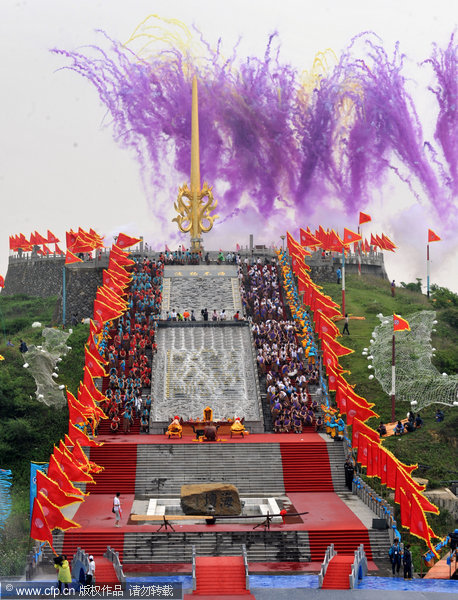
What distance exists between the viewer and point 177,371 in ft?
176

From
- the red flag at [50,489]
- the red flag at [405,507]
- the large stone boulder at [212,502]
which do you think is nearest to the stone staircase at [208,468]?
the large stone boulder at [212,502]

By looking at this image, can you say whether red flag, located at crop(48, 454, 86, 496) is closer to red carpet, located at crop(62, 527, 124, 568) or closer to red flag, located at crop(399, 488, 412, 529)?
red carpet, located at crop(62, 527, 124, 568)

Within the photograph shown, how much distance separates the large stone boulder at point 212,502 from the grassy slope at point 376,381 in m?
10.1

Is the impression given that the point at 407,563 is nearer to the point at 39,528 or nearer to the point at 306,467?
the point at 306,467

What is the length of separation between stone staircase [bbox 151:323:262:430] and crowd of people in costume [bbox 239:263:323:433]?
95 cm

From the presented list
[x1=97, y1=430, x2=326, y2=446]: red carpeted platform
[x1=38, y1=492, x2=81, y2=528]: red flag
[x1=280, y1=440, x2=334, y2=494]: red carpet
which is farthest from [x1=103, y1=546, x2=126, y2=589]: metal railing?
[x1=97, y1=430, x2=326, y2=446]: red carpeted platform

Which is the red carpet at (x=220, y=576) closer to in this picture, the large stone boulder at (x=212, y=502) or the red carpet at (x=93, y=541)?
the red carpet at (x=93, y=541)

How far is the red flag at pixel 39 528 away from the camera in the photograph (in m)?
32.8

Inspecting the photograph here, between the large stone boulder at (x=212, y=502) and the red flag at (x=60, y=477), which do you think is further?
the large stone boulder at (x=212, y=502)

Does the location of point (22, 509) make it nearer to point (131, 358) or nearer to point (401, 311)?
point (131, 358)

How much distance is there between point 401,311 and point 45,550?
38.4m

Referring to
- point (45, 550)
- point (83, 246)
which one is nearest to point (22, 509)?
point (45, 550)

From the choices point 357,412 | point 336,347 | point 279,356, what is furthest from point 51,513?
point 279,356

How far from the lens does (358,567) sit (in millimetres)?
31453
